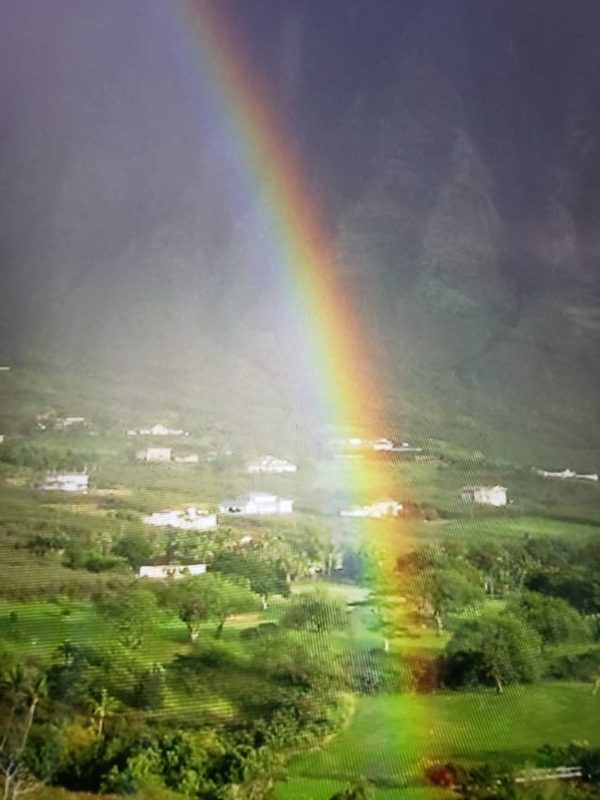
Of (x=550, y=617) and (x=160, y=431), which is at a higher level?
(x=160, y=431)

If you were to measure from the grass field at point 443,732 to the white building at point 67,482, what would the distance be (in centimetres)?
118

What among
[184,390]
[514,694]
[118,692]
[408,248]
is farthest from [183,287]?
[514,694]

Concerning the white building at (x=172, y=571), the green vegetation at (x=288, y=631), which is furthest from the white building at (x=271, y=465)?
the white building at (x=172, y=571)

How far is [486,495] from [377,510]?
41 cm

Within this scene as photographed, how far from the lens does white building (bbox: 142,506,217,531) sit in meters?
2.29

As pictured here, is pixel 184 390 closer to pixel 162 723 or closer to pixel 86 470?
pixel 86 470

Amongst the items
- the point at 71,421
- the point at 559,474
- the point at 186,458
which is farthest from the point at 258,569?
the point at 559,474

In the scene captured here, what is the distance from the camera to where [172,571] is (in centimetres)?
214

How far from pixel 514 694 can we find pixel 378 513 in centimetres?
72

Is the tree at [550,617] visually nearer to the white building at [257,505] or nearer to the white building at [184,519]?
the white building at [257,505]

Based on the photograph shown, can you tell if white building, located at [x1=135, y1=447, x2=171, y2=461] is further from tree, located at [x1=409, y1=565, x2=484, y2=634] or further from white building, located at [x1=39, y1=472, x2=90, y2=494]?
tree, located at [x1=409, y1=565, x2=484, y2=634]

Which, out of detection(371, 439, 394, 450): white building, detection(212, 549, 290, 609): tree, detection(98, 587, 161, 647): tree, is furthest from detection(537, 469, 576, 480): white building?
detection(98, 587, 161, 647): tree

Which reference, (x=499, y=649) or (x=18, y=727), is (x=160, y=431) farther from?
(x=499, y=649)

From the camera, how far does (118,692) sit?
181cm
